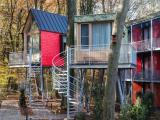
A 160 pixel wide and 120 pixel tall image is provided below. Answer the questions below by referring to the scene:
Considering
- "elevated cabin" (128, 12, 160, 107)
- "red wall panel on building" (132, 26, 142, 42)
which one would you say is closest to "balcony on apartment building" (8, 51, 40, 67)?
"elevated cabin" (128, 12, 160, 107)

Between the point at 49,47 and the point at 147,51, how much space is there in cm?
1030

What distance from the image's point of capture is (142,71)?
138 ft

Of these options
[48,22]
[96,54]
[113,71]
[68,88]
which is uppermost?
[48,22]

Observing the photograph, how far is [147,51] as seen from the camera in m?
40.7

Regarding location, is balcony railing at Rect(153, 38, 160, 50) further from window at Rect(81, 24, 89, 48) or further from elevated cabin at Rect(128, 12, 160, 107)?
window at Rect(81, 24, 89, 48)

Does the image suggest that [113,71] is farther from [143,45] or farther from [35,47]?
[143,45]

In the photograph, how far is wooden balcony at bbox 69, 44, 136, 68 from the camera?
87.9 feet

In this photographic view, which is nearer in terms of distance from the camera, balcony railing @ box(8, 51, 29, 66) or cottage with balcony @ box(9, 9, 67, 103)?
cottage with balcony @ box(9, 9, 67, 103)

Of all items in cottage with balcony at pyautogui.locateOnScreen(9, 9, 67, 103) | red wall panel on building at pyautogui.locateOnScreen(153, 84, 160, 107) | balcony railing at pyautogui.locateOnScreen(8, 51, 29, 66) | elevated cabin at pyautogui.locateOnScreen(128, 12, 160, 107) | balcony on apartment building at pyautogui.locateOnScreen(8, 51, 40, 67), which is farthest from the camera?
elevated cabin at pyautogui.locateOnScreen(128, 12, 160, 107)

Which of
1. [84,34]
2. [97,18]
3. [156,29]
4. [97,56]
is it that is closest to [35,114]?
[97,56]

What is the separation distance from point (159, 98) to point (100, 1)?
16473 millimetres

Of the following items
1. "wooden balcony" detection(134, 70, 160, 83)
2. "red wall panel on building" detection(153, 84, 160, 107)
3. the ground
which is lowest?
the ground

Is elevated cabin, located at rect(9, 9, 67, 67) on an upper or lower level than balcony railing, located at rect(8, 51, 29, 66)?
upper

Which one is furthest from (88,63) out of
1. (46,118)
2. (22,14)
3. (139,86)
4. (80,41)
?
(22,14)
